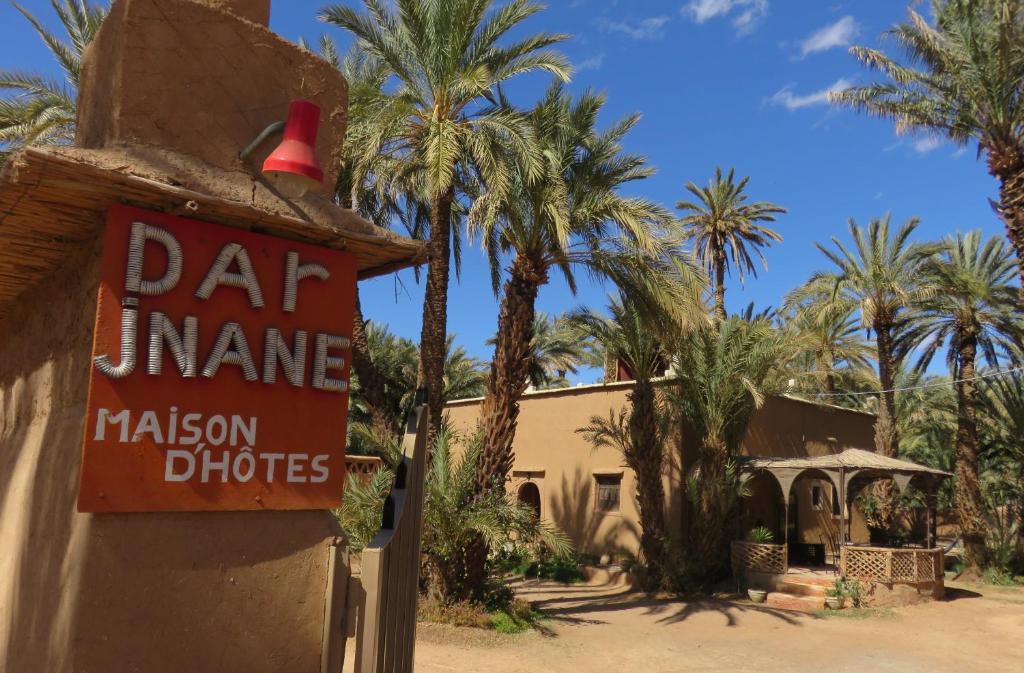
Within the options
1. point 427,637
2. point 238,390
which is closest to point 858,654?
point 427,637

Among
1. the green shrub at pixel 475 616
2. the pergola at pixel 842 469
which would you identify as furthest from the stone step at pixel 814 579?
the green shrub at pixel 475 616

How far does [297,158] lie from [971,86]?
58.0 feet

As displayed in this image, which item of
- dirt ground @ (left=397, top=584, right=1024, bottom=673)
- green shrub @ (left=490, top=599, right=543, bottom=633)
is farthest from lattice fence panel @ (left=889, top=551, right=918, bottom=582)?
green shrub @ (left=490, top=599, right=543, bottom=633)

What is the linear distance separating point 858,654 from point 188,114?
12474mm

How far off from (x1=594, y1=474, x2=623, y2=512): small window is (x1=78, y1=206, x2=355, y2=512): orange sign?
16820 millimetres

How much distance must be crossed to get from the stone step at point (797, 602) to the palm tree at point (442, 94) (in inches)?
321

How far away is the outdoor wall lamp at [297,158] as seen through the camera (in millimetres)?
3457

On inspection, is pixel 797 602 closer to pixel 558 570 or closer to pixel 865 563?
pixel 865 563

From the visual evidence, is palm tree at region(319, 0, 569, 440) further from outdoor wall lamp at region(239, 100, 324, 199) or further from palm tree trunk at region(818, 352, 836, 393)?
palm tree trunk at region(818, 352, 836, 393)

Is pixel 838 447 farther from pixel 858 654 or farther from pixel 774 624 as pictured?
pixel 858 654

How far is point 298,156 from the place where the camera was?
350cm

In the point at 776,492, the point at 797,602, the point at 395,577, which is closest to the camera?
the point at 395,577

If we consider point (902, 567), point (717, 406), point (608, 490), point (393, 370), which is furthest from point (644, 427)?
point (393, 370)

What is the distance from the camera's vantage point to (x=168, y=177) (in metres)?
3.77
